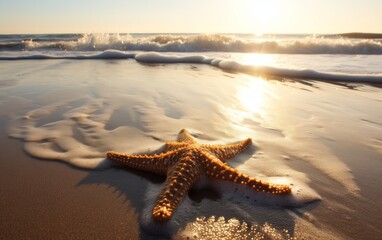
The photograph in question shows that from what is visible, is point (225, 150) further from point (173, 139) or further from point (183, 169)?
point (173, 139)

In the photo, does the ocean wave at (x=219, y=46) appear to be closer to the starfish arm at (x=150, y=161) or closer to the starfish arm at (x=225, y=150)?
the starfish arm at (x=225, y=150)

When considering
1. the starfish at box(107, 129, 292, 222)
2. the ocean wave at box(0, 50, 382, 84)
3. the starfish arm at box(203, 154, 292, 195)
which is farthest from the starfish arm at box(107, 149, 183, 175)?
the ocean wave at box(0, 50, 382, 84)

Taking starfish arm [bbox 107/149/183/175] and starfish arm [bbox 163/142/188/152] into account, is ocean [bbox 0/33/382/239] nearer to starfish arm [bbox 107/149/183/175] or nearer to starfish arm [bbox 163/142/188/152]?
starfish arm [bbox 107/149/183/175]

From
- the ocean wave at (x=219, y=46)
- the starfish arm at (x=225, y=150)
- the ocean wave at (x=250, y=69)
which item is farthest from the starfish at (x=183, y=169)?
the ocean wave at (x=219, y=46)

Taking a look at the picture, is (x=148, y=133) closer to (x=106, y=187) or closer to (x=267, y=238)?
(x=106, y=187)

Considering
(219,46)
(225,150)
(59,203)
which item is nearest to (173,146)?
(225,150)

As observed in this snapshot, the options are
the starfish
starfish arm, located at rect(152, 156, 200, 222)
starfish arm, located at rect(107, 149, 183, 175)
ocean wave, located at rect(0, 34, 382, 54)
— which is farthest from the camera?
ocean wave, located at rect(0, 34, 382, 54)

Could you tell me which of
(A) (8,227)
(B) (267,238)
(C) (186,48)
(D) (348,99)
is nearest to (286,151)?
(B) (267,238)
